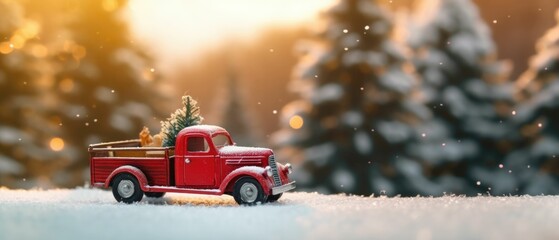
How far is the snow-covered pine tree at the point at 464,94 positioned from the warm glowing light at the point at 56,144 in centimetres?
1191

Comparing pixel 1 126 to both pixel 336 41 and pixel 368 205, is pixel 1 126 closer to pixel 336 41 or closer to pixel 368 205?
pixel 336 41

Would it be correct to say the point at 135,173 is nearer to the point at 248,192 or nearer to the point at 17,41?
the point at 248,192

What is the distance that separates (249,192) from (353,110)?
960 centimetres

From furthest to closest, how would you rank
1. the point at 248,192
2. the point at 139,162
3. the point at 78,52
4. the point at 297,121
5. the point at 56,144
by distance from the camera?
1. the point at 78,52
2. the point at 56,144
3. the point at 297,121
4. the point at 139,162
5. the point at 248,192

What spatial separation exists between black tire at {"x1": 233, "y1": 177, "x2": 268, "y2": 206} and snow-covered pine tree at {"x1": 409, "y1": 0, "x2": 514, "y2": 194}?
1157 centimetres

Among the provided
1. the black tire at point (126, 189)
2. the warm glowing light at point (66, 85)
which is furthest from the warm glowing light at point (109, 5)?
the black tire at point (126, 189)

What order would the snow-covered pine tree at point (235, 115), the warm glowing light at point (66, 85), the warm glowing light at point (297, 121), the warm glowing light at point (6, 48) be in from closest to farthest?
the warm glowing light at point (297, 121), the warm glowing light at point (6, 48), the warm glowing light at point (66, 85), the snow-covered pine tree at point (235, 115)

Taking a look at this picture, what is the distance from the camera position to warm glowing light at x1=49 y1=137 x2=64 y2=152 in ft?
82.8

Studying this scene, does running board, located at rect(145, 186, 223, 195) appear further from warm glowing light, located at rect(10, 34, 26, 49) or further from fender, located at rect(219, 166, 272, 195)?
warm glowing light, located at rect(10, 34, 26, 49)

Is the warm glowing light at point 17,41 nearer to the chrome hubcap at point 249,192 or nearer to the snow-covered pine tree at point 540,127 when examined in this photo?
the chrome hubcap at point 249,192

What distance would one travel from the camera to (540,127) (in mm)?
23266

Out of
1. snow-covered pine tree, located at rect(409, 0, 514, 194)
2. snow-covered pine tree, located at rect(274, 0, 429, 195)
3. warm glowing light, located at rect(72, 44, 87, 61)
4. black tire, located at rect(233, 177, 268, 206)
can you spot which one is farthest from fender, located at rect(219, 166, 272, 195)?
warm glowing light, located at rect(72, 44, 87, 61)

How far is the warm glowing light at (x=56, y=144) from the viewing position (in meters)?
25.2

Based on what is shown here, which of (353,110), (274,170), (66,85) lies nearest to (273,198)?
(274,170)
